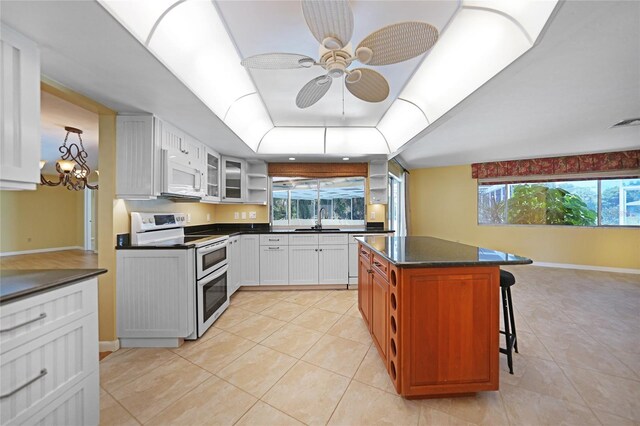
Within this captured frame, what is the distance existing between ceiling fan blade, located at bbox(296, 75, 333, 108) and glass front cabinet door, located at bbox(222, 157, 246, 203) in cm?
232

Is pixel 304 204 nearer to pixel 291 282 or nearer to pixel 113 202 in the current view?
pixel 291 282

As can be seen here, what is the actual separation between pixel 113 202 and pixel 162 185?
0.42 m

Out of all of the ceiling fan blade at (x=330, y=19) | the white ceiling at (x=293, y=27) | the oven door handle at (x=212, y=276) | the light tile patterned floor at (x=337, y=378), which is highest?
the white ceiling at (x=293, y=27)

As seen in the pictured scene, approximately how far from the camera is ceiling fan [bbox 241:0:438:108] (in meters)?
1.15

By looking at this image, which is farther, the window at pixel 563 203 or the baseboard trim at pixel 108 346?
the window at pixel 563 203

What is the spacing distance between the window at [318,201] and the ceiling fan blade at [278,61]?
310cm

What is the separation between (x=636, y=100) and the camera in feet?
8.58

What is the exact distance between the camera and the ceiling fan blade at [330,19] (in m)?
1.10

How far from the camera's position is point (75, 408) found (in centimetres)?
122

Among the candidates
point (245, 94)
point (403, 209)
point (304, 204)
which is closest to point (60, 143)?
point (245, 94)

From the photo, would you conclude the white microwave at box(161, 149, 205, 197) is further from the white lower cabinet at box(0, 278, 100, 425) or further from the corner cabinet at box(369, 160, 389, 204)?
the corner cabinet at box(369, 160, 389, 204)

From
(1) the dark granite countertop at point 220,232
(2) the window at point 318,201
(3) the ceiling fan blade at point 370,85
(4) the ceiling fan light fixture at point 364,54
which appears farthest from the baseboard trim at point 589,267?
(4) the ceiling fan light fixture at point 364,54

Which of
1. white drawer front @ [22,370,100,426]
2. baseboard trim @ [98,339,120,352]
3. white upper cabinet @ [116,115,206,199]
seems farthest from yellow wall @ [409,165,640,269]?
white drawer front @ [22,370,100,426]

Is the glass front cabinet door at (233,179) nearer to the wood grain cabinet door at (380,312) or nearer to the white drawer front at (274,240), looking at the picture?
the white drawer front at (274,240)
